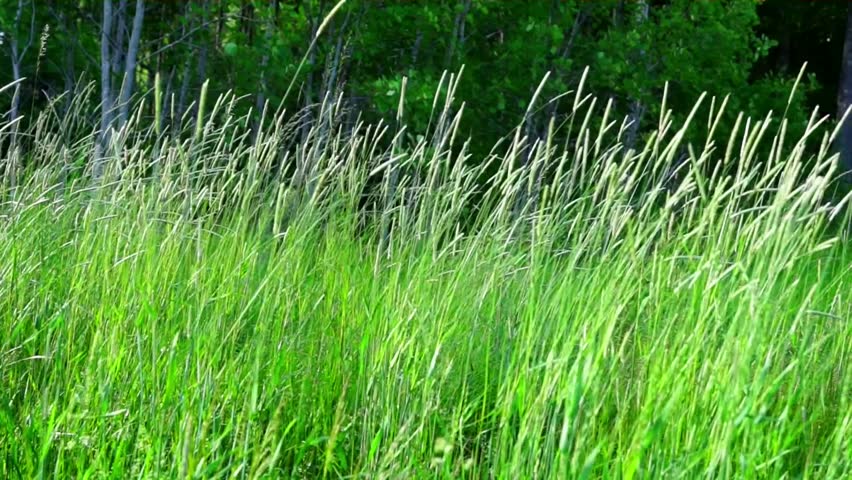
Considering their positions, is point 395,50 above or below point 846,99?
above

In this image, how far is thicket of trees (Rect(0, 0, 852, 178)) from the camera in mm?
6781

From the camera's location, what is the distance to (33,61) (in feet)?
27.1

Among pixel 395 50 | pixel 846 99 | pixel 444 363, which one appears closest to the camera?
pixel 444 363

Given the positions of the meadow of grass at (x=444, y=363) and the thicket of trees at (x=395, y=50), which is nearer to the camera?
the meadow of grass at (x=444, y=363)

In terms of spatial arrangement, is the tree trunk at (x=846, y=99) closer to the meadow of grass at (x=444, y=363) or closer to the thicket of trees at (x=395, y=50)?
the thicket of trees at (x=395, y=50)

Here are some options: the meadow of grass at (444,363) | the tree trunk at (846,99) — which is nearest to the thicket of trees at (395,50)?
the tree trunk at (846,99)

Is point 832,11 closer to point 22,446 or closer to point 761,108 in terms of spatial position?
point 761,108

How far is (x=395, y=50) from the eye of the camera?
24.5 ft

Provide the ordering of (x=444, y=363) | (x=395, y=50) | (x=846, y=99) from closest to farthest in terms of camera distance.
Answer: (x=444, y=363)
(x=395, y=50)
(x=846, y=99)

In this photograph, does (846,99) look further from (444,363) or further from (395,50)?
(444,363)

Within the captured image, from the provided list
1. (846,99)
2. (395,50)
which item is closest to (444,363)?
(395,50)

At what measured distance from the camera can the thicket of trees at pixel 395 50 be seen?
6.78m

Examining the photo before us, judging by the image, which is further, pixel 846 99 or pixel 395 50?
pixel 846 99

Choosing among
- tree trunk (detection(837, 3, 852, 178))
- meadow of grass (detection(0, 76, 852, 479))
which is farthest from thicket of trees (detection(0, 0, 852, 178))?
meadow of grass (detection(0, 76, 852, 479))
